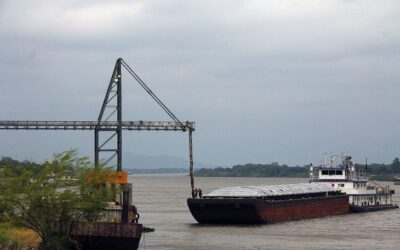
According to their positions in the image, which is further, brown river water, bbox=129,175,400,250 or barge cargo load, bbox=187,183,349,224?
barge cargo load, bbox=187,183,349,224

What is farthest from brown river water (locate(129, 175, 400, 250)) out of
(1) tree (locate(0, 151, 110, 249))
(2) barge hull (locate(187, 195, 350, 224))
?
(1) tree (locate(0, 151, 110, 249))

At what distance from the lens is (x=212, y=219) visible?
7200 centimetres

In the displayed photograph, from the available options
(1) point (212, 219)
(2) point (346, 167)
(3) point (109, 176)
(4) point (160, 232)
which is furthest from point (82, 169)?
(2) point (346, 167)

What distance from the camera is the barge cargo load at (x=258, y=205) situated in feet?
233

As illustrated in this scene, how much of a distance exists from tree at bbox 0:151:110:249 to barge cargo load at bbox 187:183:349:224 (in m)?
29.4

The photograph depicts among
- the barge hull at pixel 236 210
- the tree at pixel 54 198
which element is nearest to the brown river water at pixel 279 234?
the barge hull at pixel 236 210

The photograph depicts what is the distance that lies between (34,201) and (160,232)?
26.2 meters

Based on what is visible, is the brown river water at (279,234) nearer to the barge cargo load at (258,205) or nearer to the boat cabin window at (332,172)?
the barge cargo load at (258,205)

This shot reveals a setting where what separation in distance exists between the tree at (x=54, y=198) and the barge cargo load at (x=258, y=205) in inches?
1156

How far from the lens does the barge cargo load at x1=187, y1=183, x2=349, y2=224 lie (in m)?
71.1

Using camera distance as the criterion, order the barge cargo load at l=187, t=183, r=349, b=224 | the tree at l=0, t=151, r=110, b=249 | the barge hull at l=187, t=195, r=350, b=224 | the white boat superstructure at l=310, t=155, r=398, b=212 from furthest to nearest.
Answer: the white boat superstructure at l=310, t=155, r=398, b=212 → the barge cargo load at l=187, t=183, r=349, b=224 → the barge hull at l=187, t=195, r=350, b=224 → the tree at l=0, t=151, r=110, b=249

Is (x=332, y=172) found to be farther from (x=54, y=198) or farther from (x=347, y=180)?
(x=54, y=198)

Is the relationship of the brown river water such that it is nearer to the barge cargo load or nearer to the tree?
the barge cargo load

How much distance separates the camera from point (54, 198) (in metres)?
40.9
